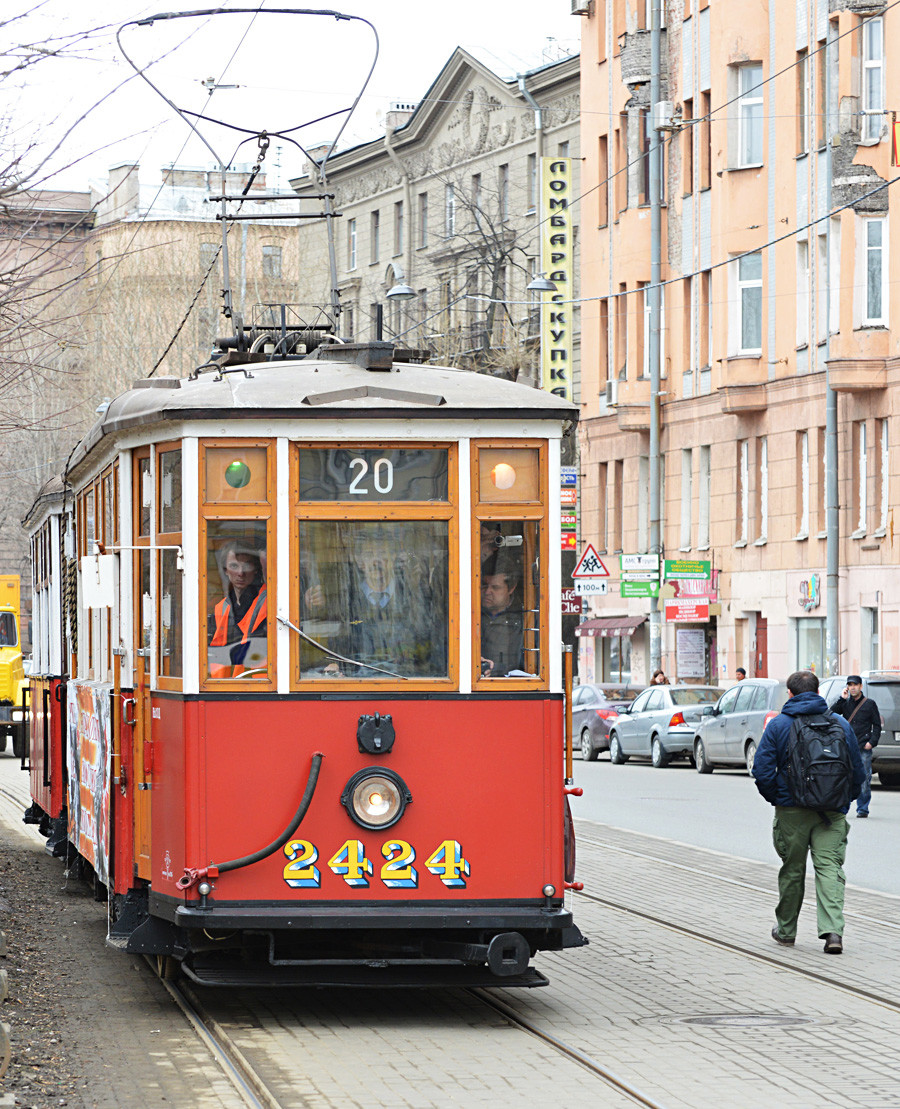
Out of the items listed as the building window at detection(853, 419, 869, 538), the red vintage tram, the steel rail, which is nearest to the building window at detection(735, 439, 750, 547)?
the building window at detection(853, 419, 869, 538)

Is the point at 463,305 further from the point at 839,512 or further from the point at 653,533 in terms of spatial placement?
the point at 839,512

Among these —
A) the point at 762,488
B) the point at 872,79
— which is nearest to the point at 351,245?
the point at 762,488

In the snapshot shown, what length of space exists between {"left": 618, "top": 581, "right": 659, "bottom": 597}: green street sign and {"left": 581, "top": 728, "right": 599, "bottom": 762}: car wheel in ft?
11.8

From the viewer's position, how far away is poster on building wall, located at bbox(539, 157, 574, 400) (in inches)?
1924


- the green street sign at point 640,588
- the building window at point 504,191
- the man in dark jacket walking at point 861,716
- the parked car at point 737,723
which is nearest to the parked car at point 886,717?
the parked car at point 737,723

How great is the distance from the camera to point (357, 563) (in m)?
9.33

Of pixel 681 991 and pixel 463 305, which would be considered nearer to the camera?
pixel 681 991

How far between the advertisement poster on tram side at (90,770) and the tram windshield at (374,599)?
76.9 inches

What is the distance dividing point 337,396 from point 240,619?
1.08m

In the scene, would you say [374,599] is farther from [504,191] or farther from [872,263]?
[504,191]

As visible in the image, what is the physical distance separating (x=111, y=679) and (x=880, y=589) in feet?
90.5

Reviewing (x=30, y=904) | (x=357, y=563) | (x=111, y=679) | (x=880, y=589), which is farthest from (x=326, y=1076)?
(x=880, y=589)

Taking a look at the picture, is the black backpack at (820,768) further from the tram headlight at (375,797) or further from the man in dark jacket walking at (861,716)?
the man in dark jacket walking at (861,716)

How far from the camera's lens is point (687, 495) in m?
46.1
